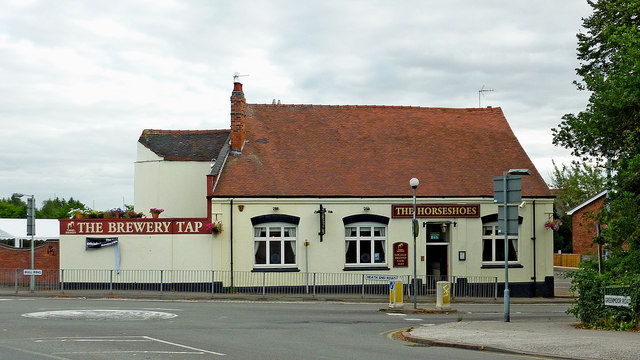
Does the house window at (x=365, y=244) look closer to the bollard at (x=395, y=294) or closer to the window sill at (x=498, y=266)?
the window sill at (x=498, y=266)

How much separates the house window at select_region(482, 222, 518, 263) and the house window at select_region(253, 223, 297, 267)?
853 centimetres

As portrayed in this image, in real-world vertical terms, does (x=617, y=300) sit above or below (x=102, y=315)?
above

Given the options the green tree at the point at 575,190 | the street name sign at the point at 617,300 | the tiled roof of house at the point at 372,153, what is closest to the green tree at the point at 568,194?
the green tree at the point at 575,190

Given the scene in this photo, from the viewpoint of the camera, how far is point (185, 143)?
126ft

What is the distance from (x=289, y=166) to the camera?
33156 millimetres

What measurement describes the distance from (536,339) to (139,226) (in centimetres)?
1967

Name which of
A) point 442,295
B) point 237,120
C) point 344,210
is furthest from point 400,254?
point 237,120

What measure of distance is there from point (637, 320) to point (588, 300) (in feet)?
5.15

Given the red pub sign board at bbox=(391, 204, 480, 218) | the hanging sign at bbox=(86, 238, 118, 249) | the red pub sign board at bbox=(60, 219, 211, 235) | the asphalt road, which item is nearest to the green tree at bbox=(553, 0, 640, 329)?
the asphalt road

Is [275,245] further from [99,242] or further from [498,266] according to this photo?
[498,266]

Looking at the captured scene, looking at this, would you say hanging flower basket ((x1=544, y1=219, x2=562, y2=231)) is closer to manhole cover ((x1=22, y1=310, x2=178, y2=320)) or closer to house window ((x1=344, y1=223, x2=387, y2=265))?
house window ((x1=344, y1=223, x2=387, y2=265))

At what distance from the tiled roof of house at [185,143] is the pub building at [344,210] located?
3.23 m

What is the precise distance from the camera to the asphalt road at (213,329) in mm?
13953

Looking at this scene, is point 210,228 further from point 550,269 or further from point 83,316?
point 550,269
